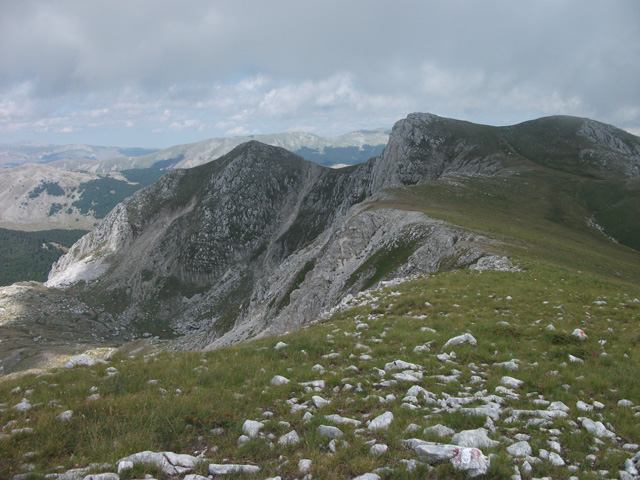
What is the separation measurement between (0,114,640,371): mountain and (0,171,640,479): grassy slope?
50.3 ft

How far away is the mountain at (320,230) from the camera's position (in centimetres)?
4475

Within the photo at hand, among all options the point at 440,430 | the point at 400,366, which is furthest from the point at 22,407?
the point at 400,366

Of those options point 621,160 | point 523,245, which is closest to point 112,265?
point 523,245

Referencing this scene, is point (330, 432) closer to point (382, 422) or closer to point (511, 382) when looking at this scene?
→ point (382, 422)

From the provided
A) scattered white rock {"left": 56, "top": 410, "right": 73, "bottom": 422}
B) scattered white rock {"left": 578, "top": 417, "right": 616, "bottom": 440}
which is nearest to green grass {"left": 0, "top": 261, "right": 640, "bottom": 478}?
scattered white rock {"left": 56, "top": 410, "right": 73, "bottom": 422}

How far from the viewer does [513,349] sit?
12055 mm

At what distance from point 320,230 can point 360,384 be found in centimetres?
13507

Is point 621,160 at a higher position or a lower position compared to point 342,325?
higher

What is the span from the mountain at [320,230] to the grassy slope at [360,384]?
50.3 ft

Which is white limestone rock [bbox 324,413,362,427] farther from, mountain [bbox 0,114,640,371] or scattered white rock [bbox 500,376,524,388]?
mountain [bbox 0,114,640,371]

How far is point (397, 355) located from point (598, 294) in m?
15.9

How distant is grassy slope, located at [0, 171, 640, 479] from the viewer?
621 cm

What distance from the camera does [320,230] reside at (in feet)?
473

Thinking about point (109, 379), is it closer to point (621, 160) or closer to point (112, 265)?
point (621, 160)
